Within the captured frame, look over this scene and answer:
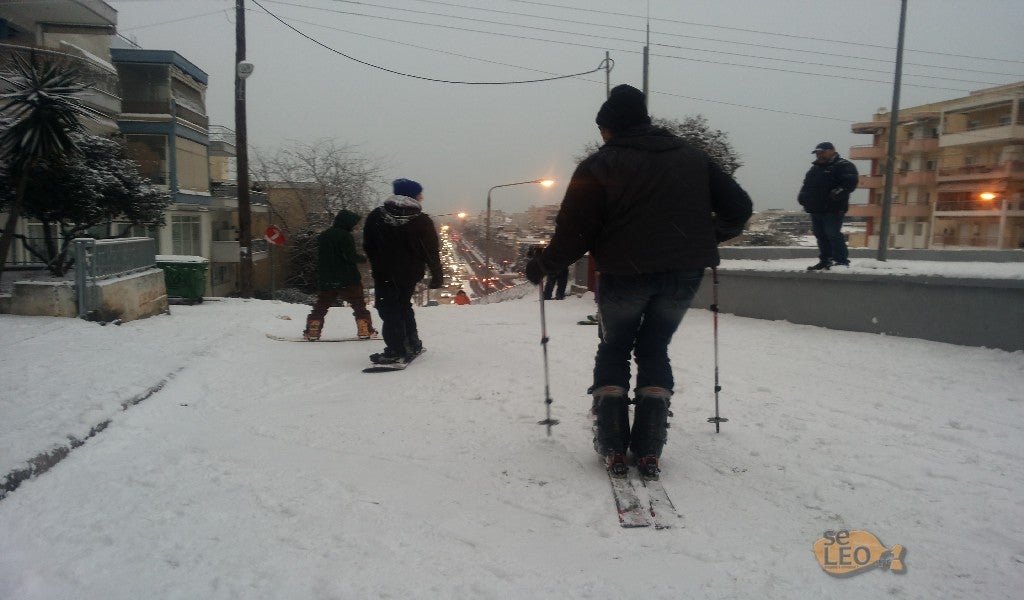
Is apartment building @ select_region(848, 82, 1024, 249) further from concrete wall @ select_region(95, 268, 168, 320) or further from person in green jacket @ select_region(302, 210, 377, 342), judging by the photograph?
concrete wall @ select_region(95, 268, 168, 320)

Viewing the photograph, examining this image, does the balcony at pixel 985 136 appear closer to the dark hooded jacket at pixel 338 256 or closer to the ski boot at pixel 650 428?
the dark hooded jacket at pixel 338 256

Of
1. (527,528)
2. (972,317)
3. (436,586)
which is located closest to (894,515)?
(527,528)

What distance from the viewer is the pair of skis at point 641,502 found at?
260 centimetres

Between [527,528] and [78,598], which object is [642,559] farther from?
[78,598]

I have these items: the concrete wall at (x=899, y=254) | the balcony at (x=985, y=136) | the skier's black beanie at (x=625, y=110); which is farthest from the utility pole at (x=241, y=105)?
the balcony at (x=985, y=136)

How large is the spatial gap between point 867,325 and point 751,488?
510 centimetres

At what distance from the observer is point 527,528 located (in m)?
2.58

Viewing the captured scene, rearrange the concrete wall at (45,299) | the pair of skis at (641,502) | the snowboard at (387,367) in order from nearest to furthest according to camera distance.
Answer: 1. the pair of skis at (641,502)
2. the snowboard at (387,367)
3. the concrete wall at (45,299)

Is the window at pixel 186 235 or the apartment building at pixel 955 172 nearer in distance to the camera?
the apartment building at pixel 955 172

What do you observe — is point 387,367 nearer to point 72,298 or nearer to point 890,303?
point 72,298

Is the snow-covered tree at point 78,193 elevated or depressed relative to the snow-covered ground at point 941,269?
elevated

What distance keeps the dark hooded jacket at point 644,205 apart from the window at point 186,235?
28.2 m

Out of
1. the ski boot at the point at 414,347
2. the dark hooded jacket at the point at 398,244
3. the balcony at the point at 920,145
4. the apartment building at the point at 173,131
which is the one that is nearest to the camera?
the dark hooded jacket at the point at 398,244

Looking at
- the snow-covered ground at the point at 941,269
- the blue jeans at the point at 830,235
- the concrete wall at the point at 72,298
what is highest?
the blue jeans at the point at 830,235
